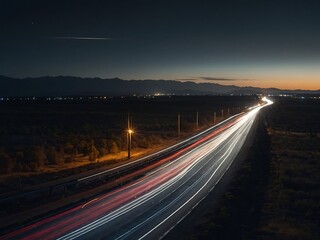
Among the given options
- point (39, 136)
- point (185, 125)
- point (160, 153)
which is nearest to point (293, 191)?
point (160, 153)

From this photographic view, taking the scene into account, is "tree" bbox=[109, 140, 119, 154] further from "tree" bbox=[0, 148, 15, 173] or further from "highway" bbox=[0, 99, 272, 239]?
"tree" bbox=[0, 148, 15, 173]

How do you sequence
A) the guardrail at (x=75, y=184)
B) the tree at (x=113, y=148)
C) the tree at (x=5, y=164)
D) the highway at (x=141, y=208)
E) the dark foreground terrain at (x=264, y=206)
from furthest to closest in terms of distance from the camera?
the tree at (x=113, y=148) < the tree at (x=5, y=164) < the guardrail at (x=75, y=184) < the dark foreground terrain at (x=264, y=206) < the highway at (x=141, y=208)

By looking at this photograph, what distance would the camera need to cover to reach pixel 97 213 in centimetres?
2278

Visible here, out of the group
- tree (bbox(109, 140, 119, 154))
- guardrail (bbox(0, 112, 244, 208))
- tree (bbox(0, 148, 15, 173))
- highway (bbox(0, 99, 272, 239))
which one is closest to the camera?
highway (bbox(0, 99, 272, 239))

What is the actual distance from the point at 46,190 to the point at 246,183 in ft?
46.8

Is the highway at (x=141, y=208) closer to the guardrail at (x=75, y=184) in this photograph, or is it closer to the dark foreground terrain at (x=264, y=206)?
the dark foreground terrain at (x=264, y=206)

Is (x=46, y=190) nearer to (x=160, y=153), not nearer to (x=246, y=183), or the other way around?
(x=246, y=183)

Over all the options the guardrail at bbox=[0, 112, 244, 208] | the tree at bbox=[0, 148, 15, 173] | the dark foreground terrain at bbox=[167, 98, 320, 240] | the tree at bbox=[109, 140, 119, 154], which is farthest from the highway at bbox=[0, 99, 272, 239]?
the tree at bbox=[0, 148, 15, 173]

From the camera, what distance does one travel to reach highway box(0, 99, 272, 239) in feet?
63.9

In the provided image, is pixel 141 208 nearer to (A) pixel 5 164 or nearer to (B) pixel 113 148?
(A) pixel 5 164

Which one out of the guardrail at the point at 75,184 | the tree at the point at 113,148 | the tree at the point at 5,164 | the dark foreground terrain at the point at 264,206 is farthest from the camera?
the tree at the point at 113,148

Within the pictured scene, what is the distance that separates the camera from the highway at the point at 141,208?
19.5 meters

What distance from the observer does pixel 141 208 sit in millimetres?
24141

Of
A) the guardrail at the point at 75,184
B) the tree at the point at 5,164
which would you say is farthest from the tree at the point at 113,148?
the tree at the point at 5,164
